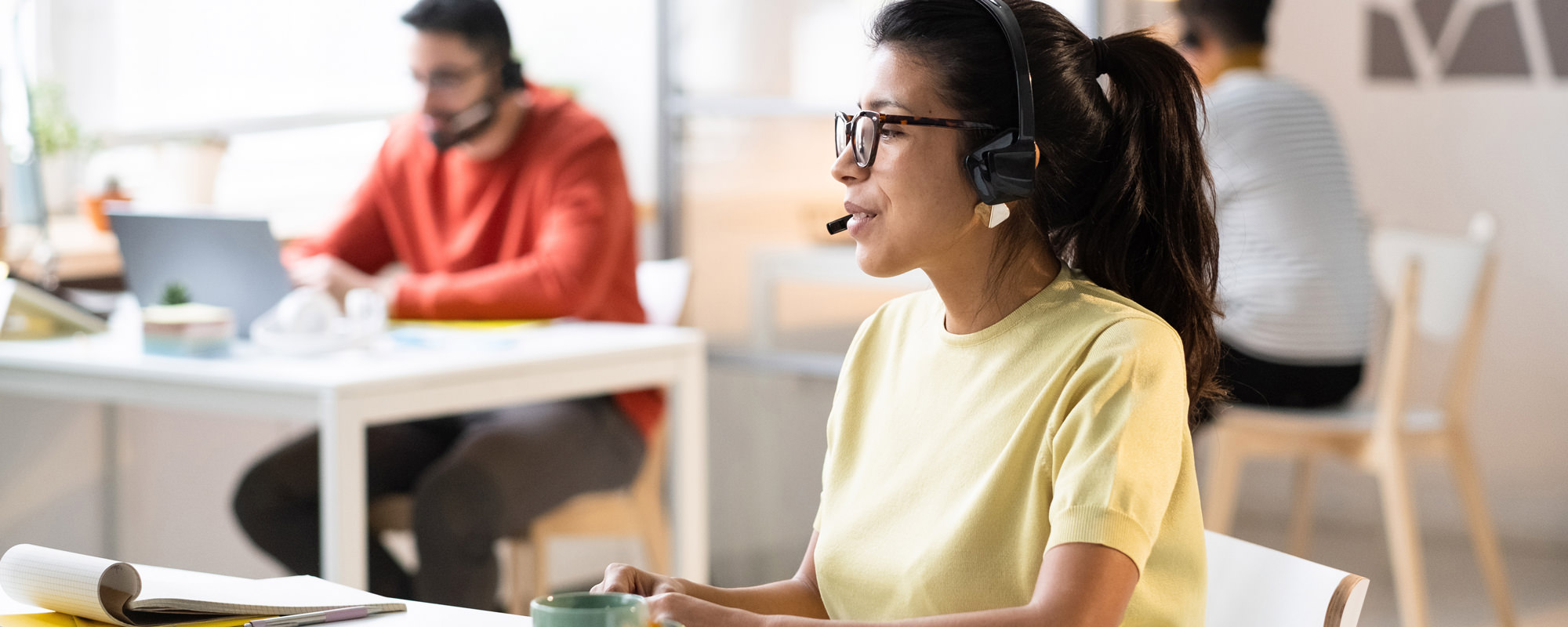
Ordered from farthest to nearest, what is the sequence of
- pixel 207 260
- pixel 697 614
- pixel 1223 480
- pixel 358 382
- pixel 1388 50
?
pixel 1388 50 < pixel 1223 480 < pixel 207 260 < pixel 358 382 < pixel 697 614

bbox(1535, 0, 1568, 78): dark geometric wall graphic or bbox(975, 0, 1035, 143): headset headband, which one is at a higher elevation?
bbox(975, 0, 1035, 143): headset headband

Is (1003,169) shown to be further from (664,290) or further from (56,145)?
(56,145)

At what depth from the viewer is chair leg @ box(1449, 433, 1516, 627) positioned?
3021mm

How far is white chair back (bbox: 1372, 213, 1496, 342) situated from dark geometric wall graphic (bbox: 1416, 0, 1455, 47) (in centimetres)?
99

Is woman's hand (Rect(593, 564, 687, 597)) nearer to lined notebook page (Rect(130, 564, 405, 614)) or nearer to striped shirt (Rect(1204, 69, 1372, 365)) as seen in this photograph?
lined notebook page (Rect(130, 564, 405, 614))

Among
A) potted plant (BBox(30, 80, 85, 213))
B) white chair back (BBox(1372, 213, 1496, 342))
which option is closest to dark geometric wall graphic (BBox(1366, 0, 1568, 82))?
white chair back (BBox(1372, 213, 1496, 342))

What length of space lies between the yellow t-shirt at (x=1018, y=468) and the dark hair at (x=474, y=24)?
1.53 m

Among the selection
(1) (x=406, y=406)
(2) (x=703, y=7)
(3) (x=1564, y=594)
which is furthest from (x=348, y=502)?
(3) (x=1564, y=594)

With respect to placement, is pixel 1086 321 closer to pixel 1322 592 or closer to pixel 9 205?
pixel 1322 592

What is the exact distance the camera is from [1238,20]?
2979 millimetres

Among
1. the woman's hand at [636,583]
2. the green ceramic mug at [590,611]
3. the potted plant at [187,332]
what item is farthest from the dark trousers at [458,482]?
the green ceramic mug at [590,611]

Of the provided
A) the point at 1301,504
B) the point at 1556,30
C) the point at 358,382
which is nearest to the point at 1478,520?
the point at 1301,504

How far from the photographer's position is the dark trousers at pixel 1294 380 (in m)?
2.93

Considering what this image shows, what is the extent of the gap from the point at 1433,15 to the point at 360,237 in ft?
9.24
